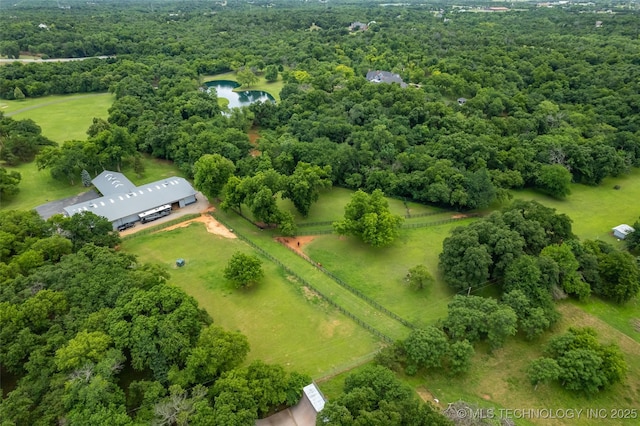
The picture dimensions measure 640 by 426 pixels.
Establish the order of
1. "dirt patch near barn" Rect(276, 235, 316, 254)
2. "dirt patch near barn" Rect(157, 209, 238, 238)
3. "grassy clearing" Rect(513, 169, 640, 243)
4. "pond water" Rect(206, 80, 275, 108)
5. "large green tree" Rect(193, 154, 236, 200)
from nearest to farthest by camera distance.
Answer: "dirt patch near barn" Rect(276, 235, 316, 254), "dirt patch near barn" Rect(157, 209, 238, 238), "grassy clearing" Rect(513, 169, 640, 243), "large green tree" Rect(193, 154, 236, 200), "pond water" Rect(206, 80, 275, 108)

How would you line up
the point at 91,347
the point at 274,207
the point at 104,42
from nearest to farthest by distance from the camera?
the point at 91,347 < the point at 274,207 < the point at 104,42

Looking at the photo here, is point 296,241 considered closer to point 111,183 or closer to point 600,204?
point 111,183

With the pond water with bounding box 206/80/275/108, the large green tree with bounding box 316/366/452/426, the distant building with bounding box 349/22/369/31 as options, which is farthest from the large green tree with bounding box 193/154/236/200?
the distant building with bounding box 349/22/369/31

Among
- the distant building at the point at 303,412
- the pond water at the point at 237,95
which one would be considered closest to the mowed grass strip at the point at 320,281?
the distant building at the point at 303,412

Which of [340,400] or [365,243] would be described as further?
[365,243]

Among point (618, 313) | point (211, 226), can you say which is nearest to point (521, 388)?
point (618, 313)

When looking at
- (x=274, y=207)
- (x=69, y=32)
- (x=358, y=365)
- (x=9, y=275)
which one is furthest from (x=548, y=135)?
(x=69, y=32)

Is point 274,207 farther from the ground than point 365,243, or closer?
farther from the ground

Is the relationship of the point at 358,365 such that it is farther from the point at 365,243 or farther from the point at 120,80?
Answer: the point at 120,80

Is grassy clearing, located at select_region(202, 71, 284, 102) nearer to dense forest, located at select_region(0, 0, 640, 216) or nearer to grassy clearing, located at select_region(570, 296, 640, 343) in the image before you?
dense forest, located at select_region(0, 0, 640, 216)
